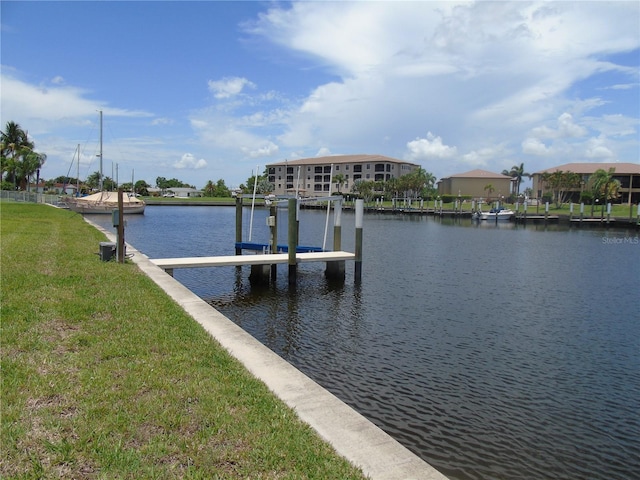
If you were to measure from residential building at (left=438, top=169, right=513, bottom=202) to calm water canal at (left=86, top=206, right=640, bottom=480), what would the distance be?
359 feet

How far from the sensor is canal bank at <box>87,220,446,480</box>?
475 cm

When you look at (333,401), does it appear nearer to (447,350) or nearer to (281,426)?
(281,426)

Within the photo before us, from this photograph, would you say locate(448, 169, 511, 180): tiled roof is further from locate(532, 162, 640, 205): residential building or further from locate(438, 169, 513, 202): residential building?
locate(532, 162, 640, 205): residential building

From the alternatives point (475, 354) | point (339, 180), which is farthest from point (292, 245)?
point (339, 180)

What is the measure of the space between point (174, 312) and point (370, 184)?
405 ft

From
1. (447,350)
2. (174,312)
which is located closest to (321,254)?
(447,350)

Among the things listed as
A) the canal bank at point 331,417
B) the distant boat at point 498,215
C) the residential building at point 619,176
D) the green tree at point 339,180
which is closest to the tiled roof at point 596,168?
the residential building at point 619,176

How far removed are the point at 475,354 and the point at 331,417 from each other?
271 inches

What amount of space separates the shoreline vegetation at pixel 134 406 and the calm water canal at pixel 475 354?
2.95 metres

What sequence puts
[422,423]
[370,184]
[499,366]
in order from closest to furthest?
[422,423] → [499,366] → [370,184]

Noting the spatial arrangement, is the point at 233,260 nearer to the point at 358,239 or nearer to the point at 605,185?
the point at 358,239

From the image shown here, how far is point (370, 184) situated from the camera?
430 feet

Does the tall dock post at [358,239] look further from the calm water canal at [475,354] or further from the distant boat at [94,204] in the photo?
the distant boat at [94,204]

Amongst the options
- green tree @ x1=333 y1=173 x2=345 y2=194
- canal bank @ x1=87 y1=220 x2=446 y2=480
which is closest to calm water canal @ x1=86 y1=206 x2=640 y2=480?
canal bank @ x1=87 y1=220 x2=446 y2=480
